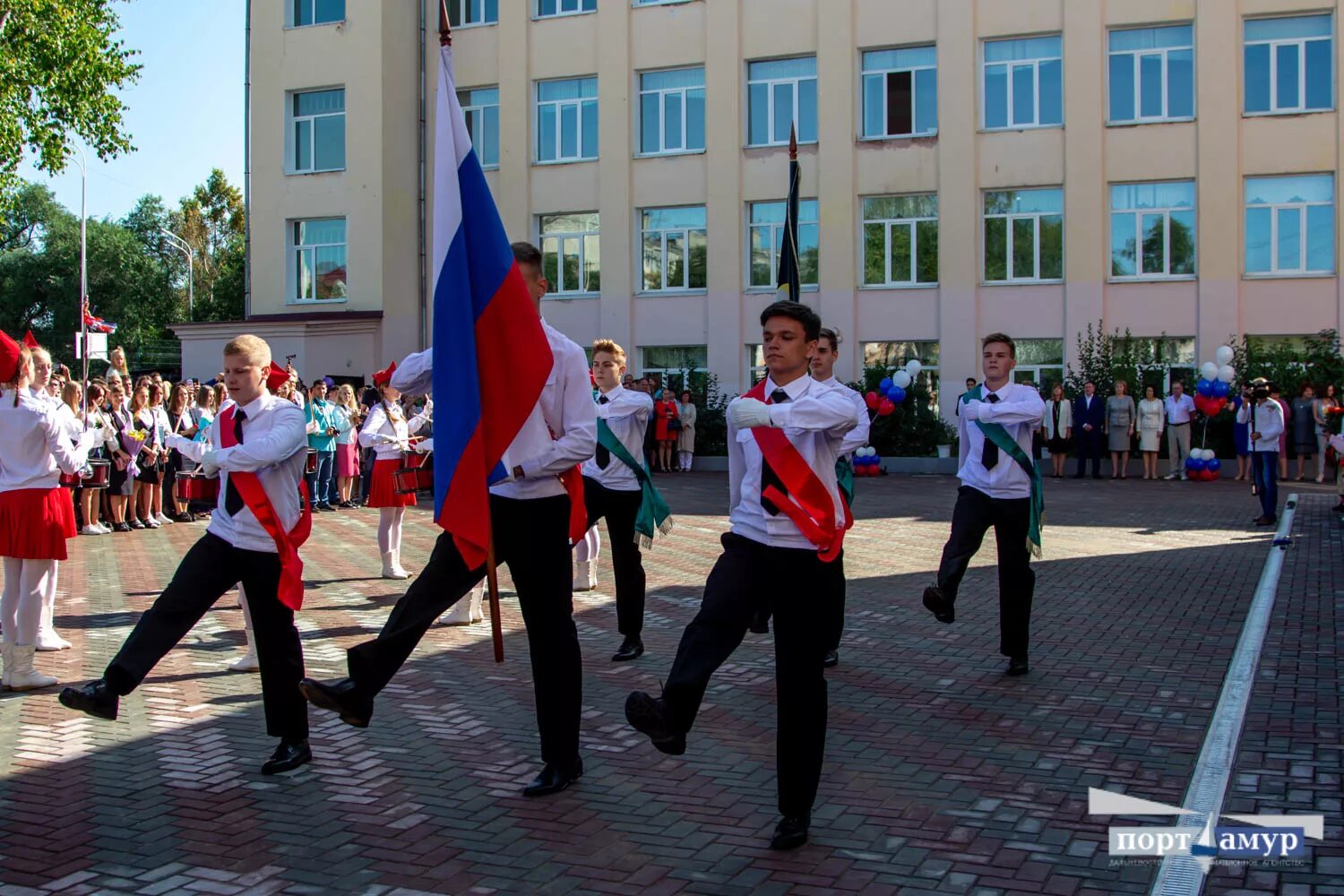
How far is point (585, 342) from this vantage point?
34125 millimetres

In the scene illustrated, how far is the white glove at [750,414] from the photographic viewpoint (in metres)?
5.05

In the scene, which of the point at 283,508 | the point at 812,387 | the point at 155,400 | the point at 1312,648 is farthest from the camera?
the point at 155,400

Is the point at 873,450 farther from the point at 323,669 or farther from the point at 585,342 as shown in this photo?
the point at 323,669

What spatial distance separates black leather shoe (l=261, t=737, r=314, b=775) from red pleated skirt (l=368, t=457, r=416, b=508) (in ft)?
18.0

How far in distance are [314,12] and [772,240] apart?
44.7 feet

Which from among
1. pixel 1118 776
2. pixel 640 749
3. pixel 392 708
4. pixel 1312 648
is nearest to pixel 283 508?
pixel 392 708

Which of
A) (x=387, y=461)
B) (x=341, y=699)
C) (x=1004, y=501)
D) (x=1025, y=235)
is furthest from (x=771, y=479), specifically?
(x=1025, y=235)

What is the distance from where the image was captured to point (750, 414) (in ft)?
16.6

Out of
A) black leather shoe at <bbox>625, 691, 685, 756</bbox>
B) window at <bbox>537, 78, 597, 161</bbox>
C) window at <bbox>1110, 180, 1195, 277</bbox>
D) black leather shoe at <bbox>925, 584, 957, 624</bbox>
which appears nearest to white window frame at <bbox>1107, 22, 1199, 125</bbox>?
window at <bbox>1110, 180, 1195, 277</bbox>

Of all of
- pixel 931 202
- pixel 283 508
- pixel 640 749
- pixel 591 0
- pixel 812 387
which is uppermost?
pixel 591 0

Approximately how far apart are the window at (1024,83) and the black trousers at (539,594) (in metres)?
27.0

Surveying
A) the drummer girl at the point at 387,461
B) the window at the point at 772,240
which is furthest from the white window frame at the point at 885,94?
the drummer girl at the point at 387,461

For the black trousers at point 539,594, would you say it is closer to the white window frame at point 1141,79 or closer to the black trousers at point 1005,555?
the black trousers at point 1005,555

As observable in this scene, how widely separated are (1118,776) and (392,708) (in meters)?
3.76
